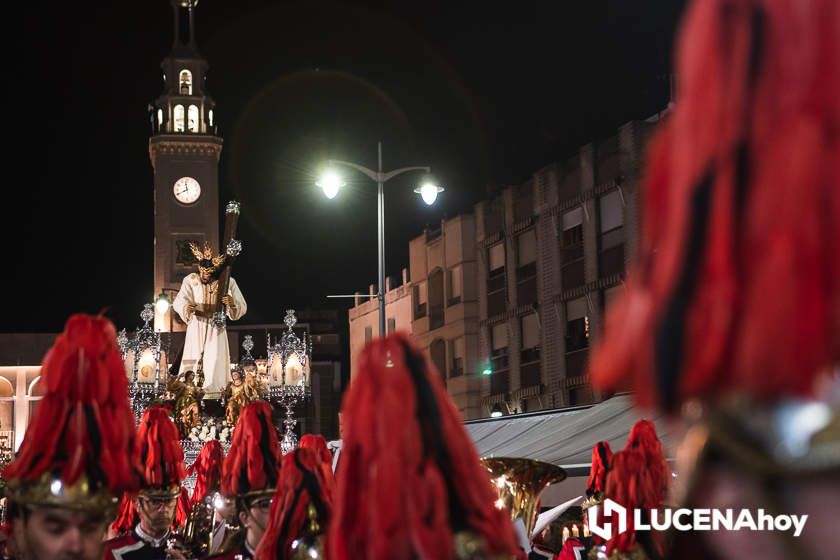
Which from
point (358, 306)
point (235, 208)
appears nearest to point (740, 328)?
point (235, 208)

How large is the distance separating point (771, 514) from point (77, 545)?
3.89 meters

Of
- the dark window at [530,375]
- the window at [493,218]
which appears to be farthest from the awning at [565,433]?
the window at [493,218]

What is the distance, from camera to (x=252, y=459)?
9391 mm

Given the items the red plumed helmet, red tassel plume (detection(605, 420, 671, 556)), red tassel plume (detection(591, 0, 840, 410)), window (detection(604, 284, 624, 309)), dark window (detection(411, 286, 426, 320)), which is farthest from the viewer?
dark window (detection(411, 286, 426, 320))

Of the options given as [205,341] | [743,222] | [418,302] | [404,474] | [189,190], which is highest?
[189,190]

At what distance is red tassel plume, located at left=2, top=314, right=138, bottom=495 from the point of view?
5680 mm

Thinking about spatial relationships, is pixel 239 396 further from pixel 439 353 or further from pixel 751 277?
pixel 439 353

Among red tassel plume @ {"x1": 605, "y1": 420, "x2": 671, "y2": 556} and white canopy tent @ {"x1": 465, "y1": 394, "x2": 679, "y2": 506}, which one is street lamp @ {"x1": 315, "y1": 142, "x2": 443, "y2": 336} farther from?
red tassel plume @ {"x1": 605, "y1": 420, "x2": 671, "y2": 556}

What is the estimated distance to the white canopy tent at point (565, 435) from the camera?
19.2m

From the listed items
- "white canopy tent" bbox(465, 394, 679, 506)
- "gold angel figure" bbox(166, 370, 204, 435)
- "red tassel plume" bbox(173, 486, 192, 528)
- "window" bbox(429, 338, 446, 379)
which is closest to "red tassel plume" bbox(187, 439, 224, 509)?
"red tassel plume" bbox(173, 486, 192, 528)

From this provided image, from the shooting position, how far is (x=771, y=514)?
2.17 meters

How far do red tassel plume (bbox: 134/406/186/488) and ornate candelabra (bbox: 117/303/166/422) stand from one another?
28.6 ft

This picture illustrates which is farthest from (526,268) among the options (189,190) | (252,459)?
(252,459)

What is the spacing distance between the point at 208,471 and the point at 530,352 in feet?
110
